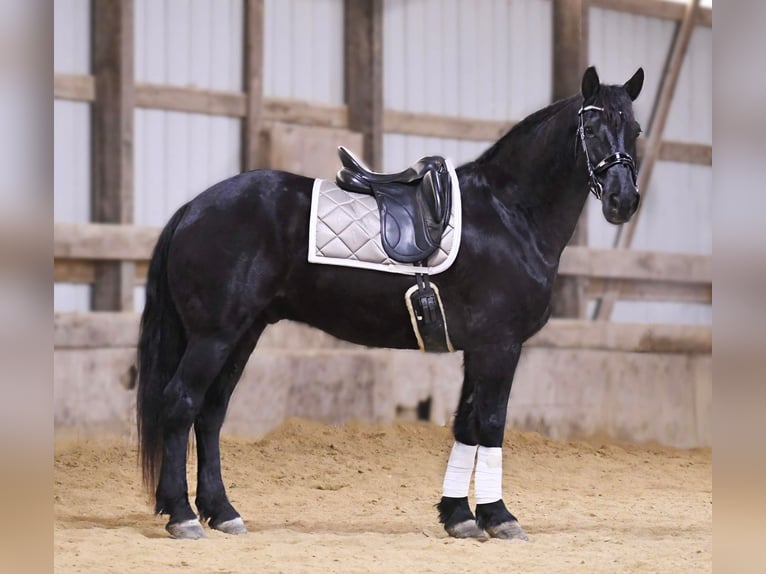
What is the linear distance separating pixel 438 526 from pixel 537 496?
49.9 inches

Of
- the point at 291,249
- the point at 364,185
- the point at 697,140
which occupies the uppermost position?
the point at 697,140

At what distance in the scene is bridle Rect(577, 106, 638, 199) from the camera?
12.4ft

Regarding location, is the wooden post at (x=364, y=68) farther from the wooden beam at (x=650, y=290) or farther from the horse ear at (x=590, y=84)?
the horse ear at (x=590, y=84)

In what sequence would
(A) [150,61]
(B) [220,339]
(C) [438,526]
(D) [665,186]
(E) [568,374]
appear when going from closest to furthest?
(B) [220,339]
(C) [438,526]
(A) [150,61]
(E) [568,374]
(D) [665,186]

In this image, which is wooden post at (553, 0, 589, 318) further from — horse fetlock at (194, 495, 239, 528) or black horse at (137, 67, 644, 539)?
horse fetlock at (194, 495, 239, 528)

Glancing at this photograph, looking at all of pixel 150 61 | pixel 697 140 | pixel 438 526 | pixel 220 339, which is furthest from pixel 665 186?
pixel 220 339

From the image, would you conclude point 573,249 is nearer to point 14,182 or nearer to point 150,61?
point 150,61

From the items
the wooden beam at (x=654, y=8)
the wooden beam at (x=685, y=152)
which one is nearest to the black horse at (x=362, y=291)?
the wooden beam at (x=654, y=8)

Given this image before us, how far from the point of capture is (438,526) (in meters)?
4.38

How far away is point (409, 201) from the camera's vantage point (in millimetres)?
4031

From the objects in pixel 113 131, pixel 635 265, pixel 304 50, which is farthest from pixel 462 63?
pixel 113 131

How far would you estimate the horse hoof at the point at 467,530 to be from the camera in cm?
398

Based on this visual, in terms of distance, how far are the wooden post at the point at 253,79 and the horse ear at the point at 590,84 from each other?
313cm

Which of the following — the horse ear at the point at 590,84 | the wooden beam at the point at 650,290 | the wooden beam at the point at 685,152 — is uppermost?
the wooden beam at the point at 685,152
